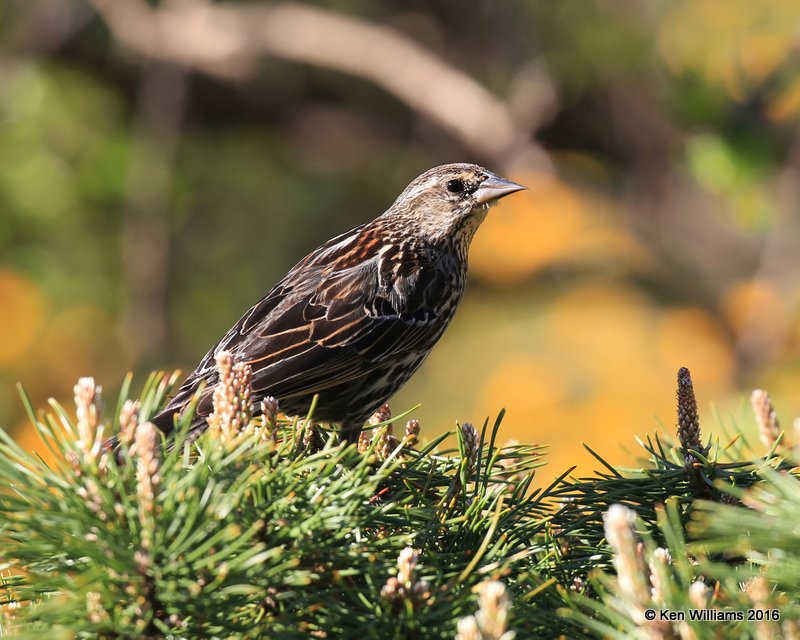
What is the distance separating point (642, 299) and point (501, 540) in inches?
195

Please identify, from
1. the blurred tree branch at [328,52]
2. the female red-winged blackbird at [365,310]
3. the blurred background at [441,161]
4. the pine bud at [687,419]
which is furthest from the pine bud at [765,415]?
the blurred tree branch at [328,52]

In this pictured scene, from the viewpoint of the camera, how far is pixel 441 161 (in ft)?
21.7

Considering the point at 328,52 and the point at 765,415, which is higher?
the point at 328,52

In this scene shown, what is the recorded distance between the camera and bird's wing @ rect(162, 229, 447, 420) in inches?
101

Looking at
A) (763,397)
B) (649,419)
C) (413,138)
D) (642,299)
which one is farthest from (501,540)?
(413,138)

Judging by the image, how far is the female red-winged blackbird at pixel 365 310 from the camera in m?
2.60

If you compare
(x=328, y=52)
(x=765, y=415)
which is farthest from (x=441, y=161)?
(x=765, y=415)

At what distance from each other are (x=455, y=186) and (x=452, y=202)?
0.06m

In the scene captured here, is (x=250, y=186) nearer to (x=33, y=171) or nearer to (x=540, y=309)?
(x=33, y=171)

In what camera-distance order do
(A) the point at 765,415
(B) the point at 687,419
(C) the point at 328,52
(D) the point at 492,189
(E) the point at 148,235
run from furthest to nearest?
(C) the point at 328,52
(E) the point at 148,235
(D) the point at 492,189
(A) the point at 765,415
(B) the point at 687,419

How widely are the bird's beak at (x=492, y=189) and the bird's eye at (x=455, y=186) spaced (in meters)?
0.06

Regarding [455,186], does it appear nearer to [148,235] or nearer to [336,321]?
[336,321]

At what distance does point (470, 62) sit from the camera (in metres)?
6.87

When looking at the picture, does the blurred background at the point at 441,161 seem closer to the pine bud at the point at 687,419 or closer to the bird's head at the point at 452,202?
the bird's head at the point at 452,202
